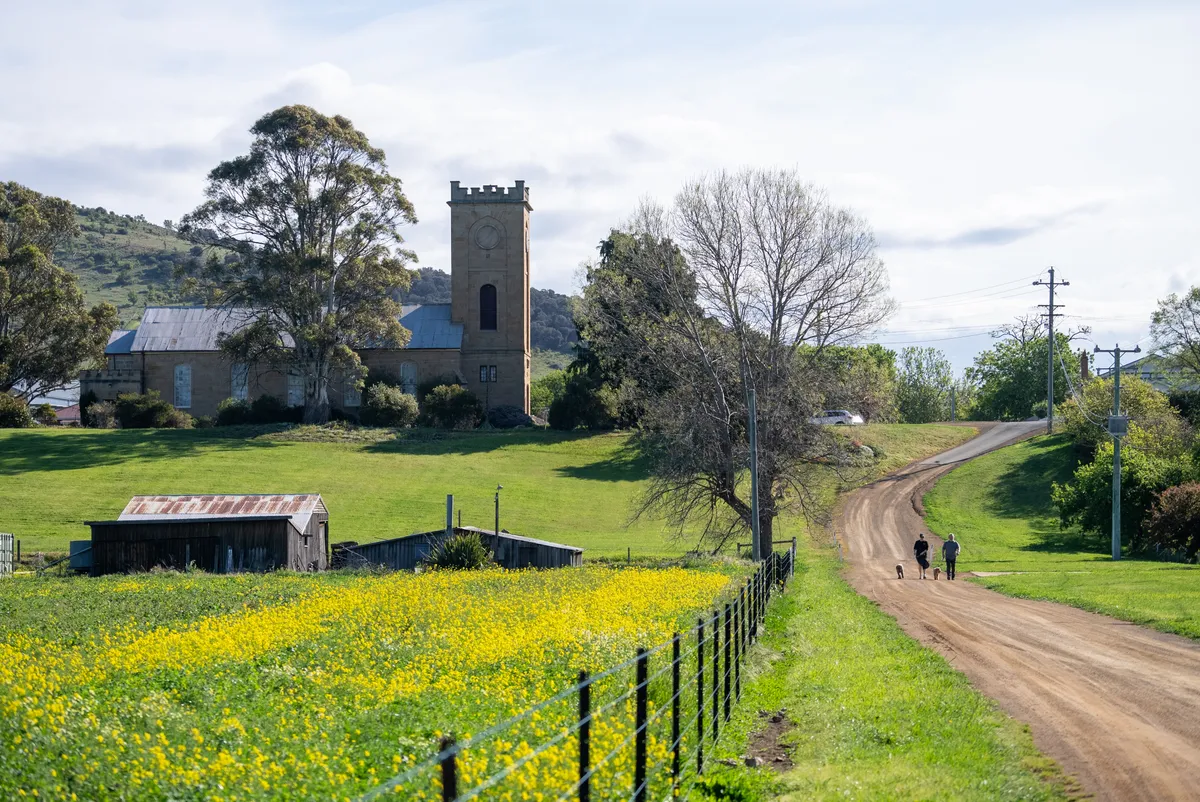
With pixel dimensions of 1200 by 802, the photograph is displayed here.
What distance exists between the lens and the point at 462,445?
70688 mm

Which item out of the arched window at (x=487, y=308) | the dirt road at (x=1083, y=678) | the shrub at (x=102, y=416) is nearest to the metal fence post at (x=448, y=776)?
the dirt road at (x=1083, y=678)

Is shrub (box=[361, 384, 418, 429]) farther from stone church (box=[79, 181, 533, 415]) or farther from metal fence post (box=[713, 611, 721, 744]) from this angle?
metal fence post (box=[713, 611, 721, 744])

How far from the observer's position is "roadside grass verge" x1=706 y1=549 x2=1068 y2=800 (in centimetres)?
890

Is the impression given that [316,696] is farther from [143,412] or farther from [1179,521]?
[143,412]

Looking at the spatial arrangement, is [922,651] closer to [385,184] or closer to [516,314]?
[385,184]

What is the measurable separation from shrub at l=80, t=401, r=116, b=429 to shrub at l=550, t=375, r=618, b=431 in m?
30.3

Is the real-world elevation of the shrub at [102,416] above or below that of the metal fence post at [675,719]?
above

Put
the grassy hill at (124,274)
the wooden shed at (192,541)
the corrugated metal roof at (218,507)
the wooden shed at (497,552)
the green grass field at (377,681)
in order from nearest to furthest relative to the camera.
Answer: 1. the green grass field at (377,681)
2. the wooden shed at (192,541)
3. the wooden shed at (497,552)
4. the corrugated metal roof at (218,507)
5. the grassy hill at (124,274)

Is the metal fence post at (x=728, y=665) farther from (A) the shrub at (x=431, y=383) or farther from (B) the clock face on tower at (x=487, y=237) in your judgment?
(B) the clock face on tower at (x=487, y=237)

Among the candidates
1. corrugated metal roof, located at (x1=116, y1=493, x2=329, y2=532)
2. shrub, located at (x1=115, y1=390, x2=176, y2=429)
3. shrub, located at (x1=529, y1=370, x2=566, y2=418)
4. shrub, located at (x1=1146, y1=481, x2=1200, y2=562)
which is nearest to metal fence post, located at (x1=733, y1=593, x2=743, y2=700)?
corrugated metal roof, located at (x1=116, y1=493, x2=329, y2=532)

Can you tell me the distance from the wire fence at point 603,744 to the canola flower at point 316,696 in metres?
0.04

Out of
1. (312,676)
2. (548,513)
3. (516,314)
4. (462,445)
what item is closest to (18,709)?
(312,676)

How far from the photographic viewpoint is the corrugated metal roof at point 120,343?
82625 mm

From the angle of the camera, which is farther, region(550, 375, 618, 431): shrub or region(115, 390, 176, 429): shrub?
region(550, 375, 618, 431): shrub
